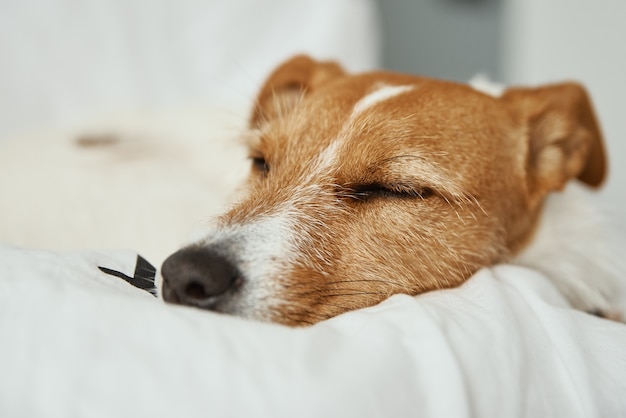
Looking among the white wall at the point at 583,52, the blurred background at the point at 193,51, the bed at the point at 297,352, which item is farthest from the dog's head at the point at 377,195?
the white wall at the point at 583,52

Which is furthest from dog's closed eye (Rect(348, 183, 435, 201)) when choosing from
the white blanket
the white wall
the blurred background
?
the white wall

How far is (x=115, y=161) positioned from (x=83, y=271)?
1.41m

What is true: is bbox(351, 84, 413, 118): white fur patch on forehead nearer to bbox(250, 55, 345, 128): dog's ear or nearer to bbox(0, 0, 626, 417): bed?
bbox(250, 55, 345, 128): dog's ear

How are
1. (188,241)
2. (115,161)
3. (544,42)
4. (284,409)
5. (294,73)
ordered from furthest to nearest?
(544,42)
(115,161)
(294,73)
(188,241)
(284,409)

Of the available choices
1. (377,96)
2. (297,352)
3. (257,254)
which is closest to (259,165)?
(377,96)

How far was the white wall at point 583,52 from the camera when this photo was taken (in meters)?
3.26

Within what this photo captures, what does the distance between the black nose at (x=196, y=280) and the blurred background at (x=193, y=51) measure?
68.0 inches

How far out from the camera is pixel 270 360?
2.59 ft

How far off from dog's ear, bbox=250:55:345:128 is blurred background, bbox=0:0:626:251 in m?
0.79

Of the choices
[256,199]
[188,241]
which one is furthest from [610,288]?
[188,241]

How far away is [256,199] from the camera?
1310 mm

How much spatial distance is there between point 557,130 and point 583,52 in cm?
220

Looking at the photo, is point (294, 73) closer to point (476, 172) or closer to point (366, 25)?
point (476, 172)

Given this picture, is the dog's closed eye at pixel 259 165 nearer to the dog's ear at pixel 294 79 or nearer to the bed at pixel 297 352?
the dog's ear at pixel 294 79
